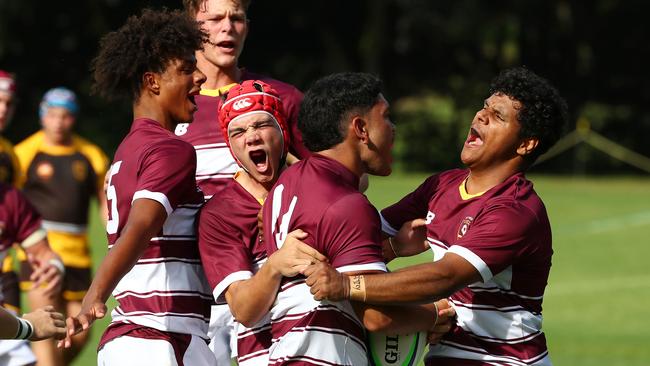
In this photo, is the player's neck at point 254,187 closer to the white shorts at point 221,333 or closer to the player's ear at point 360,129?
the player's ear at point 360,129

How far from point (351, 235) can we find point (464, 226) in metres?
0.73

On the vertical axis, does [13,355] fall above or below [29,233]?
below

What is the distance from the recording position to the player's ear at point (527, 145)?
17.2 feet

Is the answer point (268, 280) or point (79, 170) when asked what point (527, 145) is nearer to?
point (268, 280)

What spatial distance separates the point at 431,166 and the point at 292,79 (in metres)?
5.88

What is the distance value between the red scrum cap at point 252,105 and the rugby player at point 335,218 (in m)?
0.42

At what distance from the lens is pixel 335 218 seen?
4.56 meters

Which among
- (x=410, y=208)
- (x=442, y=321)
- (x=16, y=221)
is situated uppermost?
(x=410, y=208)

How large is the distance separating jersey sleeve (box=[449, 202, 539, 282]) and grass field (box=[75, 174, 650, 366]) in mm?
7058

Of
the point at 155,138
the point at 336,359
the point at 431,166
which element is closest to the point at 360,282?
the point at 336,359

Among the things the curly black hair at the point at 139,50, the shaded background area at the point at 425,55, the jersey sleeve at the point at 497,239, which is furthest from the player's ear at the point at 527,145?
the shaded background area at the point at 425,55

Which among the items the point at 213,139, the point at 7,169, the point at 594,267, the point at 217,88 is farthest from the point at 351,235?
the point at 594,267

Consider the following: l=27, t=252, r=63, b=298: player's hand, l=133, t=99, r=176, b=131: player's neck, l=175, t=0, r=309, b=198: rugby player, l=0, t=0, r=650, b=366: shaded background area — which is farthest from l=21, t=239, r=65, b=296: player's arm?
l=0, t=0, r=650, b=366: shaded background area

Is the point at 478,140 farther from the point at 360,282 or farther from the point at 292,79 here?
the point at 292,79
